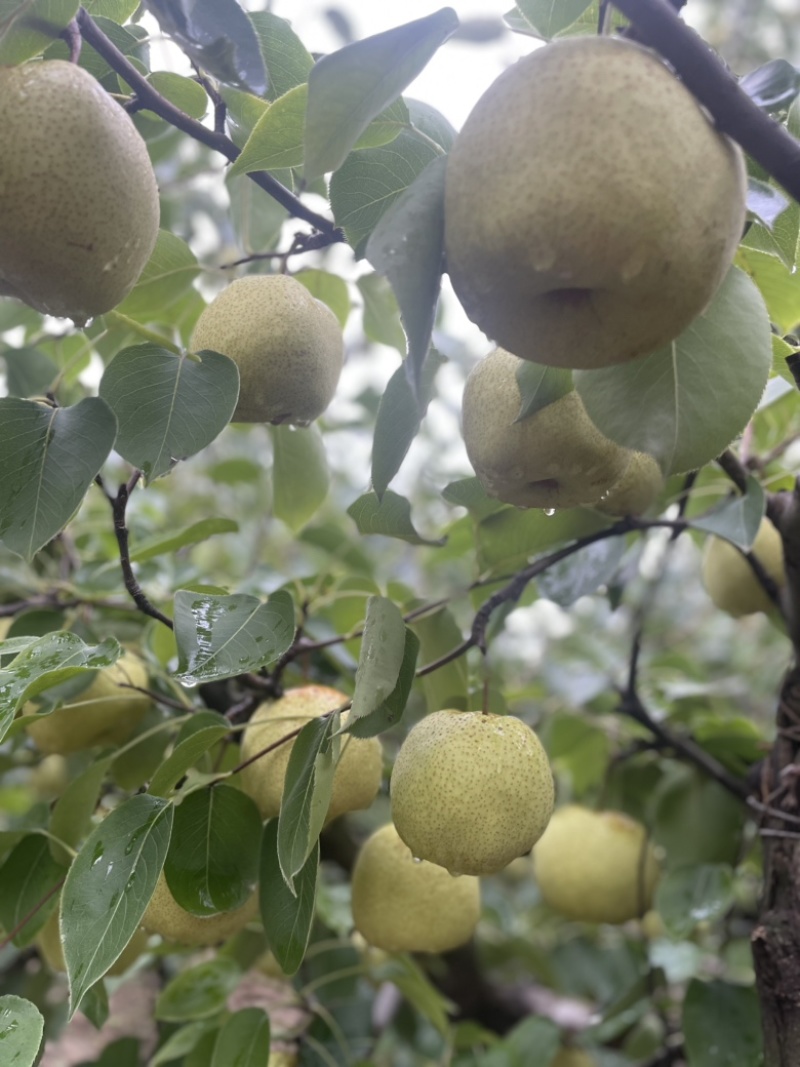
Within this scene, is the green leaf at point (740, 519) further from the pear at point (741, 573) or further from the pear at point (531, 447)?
the pear at point (741, 573)

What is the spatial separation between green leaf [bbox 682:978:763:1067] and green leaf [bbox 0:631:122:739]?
2.82 feet

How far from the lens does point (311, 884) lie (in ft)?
2.55

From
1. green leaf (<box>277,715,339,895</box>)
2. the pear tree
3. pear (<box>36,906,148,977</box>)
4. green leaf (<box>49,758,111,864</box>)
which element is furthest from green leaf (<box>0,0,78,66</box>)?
pear (<box>36,906,148,977</box>)

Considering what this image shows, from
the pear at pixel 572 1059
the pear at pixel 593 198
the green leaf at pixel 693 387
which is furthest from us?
the pear at pixel 572 1059

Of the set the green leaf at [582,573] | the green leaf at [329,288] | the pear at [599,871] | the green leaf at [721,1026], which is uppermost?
the green leaf at [329,288]

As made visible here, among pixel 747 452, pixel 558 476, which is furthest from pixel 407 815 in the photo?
pixel 747 452

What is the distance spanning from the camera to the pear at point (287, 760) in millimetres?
887

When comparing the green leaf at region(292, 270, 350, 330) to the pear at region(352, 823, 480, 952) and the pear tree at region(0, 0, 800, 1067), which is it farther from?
the pear at region(352, 823, 480, 952)

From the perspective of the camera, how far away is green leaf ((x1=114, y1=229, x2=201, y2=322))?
39.1 inches

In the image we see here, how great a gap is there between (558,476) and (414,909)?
0.53 m

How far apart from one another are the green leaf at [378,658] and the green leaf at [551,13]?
448 mm

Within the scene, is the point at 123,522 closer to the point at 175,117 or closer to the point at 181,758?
the point at 181,758

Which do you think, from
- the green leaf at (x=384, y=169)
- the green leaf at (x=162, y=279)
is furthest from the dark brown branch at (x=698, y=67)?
the green leaf at (x=162, y=279)

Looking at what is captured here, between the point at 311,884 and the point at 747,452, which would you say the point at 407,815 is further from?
the point at 747,452
